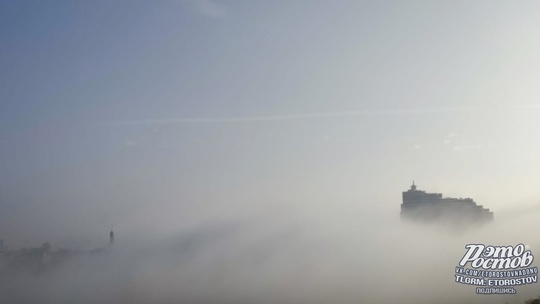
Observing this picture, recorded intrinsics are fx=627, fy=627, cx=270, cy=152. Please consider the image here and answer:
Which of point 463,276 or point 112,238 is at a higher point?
point 112,238

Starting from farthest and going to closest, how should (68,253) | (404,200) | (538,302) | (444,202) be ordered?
(404,200) < (444,202) < (68,253) < (538,302)

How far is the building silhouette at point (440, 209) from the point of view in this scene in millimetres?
91938

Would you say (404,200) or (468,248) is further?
(404,200)

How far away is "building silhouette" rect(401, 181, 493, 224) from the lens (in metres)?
91.9

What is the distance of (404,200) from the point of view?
10612cm

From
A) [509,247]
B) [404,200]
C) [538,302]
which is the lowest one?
[538,302]

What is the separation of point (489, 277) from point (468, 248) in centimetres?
239

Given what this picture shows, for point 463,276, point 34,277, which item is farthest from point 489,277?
point 34,277

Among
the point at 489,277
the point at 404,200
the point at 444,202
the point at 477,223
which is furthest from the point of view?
the point at 404,200

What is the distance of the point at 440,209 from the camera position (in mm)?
99562

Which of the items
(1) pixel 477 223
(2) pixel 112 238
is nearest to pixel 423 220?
(1) pixel 477 223

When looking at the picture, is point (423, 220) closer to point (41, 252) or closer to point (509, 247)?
point (41, 252)

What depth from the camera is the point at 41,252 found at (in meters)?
65.3

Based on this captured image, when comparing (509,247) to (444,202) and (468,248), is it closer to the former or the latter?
(468,248)
